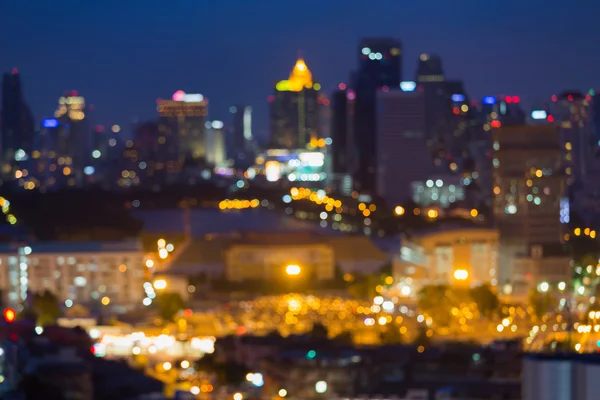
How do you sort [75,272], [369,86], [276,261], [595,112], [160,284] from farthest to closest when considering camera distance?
[369,86]
[595,112]
[276,261]
[75,272]
[160,284]

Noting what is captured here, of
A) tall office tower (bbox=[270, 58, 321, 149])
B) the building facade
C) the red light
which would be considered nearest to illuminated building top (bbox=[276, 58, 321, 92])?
tall office tower (bbox=[270, 58, 321, 149])

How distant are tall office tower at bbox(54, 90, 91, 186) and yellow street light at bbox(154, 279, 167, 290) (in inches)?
697

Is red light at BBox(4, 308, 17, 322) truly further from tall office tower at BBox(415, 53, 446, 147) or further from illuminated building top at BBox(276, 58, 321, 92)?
illuminated building top at BBox(276, 58, 321, 92)

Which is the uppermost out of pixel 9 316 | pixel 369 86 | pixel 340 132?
pixel 369 86

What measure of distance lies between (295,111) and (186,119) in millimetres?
2416

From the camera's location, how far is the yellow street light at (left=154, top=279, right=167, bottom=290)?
51.3 feet

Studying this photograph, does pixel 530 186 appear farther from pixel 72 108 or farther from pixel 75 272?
pixel 72 108

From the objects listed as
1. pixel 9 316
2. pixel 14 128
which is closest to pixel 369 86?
pixel 14 128

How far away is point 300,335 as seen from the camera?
10953 millimetres

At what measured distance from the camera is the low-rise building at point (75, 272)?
51.3 feet

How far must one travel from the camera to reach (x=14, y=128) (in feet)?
106

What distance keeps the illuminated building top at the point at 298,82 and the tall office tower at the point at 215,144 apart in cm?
241

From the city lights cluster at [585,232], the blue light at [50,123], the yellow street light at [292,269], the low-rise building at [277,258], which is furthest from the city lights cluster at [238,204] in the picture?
the yellow street light at [292,269]

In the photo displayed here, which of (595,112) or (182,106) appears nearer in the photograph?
(595,112)
